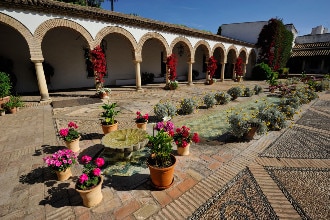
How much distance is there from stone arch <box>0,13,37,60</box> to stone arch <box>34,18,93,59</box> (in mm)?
186

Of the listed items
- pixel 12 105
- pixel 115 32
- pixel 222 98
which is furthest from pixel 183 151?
pixel 115 32

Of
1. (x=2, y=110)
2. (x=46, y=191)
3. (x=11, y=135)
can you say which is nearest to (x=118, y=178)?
(x=46, y=191)

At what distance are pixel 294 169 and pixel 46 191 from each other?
5.02m

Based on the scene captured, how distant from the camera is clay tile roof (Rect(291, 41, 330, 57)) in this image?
26.3 m

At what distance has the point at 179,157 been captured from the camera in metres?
4.38

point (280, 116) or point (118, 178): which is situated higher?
point (280, 116)

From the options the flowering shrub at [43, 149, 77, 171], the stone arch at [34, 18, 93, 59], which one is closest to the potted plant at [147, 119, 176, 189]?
the flowering shrub at [43, 149, 77, 171]

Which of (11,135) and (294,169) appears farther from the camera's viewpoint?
(11,135)

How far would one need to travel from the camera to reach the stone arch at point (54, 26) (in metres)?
8.48

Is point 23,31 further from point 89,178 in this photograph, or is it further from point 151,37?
point 89,178

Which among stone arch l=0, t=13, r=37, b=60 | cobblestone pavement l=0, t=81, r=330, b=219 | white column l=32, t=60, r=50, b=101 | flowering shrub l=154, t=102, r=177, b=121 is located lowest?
cobblestone pavement l=0, t=81, r=330, b=219

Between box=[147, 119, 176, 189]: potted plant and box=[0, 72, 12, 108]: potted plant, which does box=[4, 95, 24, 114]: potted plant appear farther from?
box=[147, 119, 176, 189]: potted plant

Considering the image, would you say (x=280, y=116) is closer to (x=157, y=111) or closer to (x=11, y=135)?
(x=157, y=111)

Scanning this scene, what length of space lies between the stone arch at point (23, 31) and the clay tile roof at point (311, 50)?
3253 centimetres
